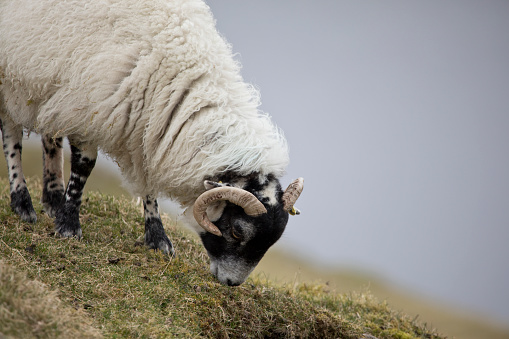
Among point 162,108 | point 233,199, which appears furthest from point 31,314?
point 162,108

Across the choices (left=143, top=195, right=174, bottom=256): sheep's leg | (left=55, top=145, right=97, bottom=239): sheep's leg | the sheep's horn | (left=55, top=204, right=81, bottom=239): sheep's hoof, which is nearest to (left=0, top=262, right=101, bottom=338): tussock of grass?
the sheep's horn

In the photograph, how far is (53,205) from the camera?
9531 millimetres

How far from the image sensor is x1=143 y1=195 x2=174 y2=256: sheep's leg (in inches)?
357

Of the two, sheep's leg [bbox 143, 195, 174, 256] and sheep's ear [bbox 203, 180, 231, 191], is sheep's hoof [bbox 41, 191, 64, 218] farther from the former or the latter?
sheep's ear [bbox 203, 180, 231, 191]

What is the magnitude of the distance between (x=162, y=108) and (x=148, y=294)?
105 inches

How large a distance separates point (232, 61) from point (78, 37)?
93.2 inches

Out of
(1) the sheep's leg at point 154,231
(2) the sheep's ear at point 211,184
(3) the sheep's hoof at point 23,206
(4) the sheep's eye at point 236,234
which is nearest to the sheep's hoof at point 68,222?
(3) the sheep's hoof at point 23,206

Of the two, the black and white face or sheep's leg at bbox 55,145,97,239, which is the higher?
the black and white face

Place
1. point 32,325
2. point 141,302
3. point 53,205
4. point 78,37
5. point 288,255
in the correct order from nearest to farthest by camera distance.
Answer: point 32,325, point 141,302, point 78,37, point 53,205, point 288,255

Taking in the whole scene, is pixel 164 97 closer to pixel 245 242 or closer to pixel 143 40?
pixel 143 40

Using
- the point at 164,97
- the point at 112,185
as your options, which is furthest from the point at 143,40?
the point at 112,185

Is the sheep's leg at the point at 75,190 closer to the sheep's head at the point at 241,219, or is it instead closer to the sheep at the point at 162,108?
the sheep at the point at 162,108

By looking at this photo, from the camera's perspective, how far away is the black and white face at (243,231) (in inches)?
282

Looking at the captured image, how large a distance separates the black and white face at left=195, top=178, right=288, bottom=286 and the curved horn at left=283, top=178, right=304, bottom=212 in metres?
0.07
